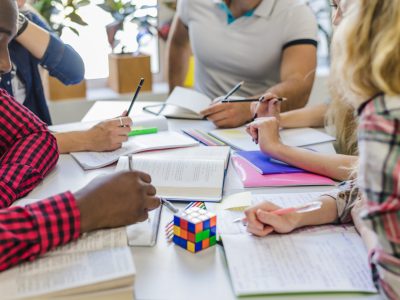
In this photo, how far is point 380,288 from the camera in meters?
0.77

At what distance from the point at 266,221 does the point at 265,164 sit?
38 centimetres

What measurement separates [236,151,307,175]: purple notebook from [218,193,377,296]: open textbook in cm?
28

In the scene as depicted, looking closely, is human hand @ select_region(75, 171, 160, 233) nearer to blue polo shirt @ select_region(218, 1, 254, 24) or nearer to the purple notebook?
the purple notebook

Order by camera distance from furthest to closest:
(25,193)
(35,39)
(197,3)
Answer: (197,3) < (35,39) < (25,193)

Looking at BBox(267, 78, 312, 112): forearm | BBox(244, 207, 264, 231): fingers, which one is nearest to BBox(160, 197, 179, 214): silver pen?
BBox(244, 207, 264, 231): fingers

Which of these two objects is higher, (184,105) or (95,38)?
(184,105)

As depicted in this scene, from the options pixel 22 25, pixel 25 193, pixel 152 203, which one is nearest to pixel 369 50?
pixel 152 203

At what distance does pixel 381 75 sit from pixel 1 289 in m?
0.62

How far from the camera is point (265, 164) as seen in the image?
4.21 feet

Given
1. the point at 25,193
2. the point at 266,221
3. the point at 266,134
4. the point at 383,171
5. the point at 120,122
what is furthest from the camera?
the point at 120,122

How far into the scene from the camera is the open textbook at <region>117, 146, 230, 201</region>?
1113 mm

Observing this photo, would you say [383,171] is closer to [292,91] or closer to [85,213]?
[85,213]

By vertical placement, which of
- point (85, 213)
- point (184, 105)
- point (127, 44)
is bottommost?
point (127, 44)

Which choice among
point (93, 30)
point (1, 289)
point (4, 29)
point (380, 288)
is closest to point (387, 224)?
point (380, 288)
